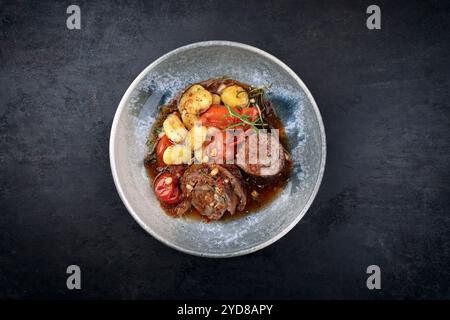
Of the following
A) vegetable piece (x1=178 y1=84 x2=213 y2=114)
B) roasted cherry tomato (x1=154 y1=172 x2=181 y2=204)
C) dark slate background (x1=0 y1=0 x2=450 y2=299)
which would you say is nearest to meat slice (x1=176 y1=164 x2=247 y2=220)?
roasted cherry tomato (x1=154 y1=172 x2=181 y2=204)

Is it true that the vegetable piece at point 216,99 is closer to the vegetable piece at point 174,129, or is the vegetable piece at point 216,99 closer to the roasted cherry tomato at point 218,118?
the roasted cherry tomato at point 218,118

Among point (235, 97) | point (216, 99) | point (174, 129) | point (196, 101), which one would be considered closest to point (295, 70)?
point (235, 97)

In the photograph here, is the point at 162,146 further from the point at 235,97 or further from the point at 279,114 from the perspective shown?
the point at 279,114

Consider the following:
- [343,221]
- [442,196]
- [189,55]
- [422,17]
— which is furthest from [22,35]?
[442,196]

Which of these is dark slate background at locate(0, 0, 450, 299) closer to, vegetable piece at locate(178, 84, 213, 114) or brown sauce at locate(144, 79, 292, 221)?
brown sauce at locate(144, 79, 292, 221)

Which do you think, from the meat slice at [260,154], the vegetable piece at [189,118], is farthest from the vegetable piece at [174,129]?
the meat slice at [260,154]

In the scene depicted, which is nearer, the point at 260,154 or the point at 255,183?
the point at 260,154
